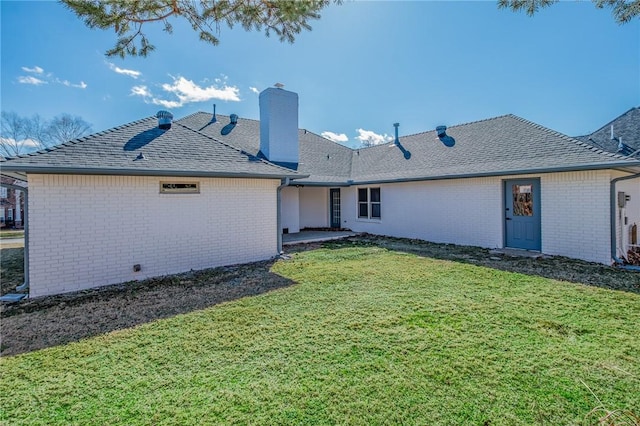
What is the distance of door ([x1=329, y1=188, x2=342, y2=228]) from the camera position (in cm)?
1544

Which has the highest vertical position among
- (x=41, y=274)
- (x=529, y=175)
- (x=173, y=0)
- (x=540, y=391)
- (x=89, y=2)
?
(x=173, y=0)

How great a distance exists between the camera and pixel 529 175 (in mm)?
8922

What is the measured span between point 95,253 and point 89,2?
185 inches

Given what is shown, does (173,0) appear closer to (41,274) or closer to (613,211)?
(41,274)

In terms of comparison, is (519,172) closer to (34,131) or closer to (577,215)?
(577,215)

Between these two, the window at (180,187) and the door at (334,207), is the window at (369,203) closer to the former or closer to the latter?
the door at (334,207)

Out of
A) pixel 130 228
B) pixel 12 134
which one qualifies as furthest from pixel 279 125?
pixel 12 134

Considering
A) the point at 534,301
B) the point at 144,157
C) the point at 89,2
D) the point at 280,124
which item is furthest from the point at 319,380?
the point at 280,124

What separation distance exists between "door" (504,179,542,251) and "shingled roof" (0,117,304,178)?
6.85 meters

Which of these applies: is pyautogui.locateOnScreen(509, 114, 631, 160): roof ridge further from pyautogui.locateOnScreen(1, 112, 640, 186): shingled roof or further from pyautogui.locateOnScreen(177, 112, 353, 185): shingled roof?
pyautogui.locateOnScreen(177, 112, 353, 185): shingled roof

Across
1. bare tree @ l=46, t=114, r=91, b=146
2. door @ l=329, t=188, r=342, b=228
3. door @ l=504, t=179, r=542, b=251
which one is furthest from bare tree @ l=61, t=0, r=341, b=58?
bare tree @ l=46, t=114, r=91, b=146

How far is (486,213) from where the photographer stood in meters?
9.88

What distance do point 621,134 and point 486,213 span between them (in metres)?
7.13

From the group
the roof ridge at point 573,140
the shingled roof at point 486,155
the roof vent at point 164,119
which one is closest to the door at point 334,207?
the shingled roof at point 486,155
